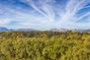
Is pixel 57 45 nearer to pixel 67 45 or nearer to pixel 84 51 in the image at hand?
pixel 67 45

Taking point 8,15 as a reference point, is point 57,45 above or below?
below

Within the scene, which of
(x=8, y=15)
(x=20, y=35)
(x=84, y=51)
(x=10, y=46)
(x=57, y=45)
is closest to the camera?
(x=84, y=51)

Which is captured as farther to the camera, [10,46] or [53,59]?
[10,46]

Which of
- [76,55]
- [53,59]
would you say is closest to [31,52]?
[53,59]

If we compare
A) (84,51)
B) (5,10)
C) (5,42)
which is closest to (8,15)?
(5,10)

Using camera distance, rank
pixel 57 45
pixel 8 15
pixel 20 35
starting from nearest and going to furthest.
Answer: pixel 57 45 < pixel 8 15 < pixel 20 35

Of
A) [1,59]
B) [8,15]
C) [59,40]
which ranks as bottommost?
[1,59]
